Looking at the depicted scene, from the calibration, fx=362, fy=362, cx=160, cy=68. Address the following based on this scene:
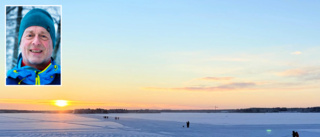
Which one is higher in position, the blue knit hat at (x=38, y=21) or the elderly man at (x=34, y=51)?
the blue knit hat at (x=38, y=21)

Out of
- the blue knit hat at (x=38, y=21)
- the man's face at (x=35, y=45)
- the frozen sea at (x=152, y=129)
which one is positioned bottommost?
the frozen sea at (x=152, y=129)

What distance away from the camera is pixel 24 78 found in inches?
554

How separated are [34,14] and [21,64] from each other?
6.53 ft

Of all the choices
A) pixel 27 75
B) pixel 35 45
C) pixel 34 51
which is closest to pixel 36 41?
pixel 35 45

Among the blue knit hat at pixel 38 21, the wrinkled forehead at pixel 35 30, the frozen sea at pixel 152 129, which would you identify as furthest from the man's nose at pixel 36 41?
the frozen sea at pixel 152 129

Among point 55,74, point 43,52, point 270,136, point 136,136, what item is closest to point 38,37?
point 43,52

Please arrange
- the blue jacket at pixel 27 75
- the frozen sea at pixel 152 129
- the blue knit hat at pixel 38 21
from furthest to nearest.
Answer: the frozen sea at pixel 152 129 → the blue jacket at pixel 27 75 → the blue knit hat at pixel 38 21

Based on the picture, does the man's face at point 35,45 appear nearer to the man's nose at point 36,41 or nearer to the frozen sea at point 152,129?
the man's nose at point 36,41

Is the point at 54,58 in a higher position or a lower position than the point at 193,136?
higher

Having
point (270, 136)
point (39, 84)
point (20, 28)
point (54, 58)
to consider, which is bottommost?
point (270, 136)

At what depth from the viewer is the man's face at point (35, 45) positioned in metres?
13.8

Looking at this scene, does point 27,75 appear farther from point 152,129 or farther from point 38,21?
point 152,129

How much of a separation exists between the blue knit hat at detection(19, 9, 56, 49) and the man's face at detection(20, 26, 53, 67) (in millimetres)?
123

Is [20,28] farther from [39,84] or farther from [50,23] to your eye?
[39,84]
